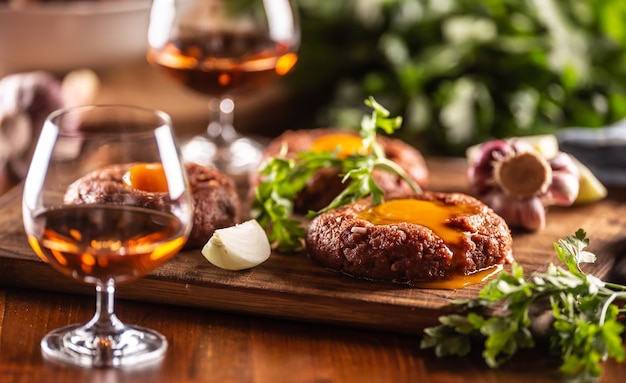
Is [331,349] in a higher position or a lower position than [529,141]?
lower

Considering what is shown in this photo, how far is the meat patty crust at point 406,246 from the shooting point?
296 centimetres

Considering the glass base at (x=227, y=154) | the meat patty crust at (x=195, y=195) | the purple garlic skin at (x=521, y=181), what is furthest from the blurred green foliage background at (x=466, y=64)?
the meat patty crust at (x=195, y=195)

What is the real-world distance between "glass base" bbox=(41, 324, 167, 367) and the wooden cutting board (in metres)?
0.25

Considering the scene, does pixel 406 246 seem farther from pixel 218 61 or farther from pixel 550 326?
pixel 218 61

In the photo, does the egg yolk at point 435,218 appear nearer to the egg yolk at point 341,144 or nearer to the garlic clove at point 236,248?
the garlic clove at point 236,248

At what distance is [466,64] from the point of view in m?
5.47

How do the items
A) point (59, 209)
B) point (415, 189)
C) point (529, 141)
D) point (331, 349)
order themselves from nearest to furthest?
point (59, 209)
point (331, 349)
point (415, 189)
point (529, 141)

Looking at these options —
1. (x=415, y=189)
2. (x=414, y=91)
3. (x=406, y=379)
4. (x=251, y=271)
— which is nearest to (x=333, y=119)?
(x=414, y=91)

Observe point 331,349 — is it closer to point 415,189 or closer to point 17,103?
point 415,189

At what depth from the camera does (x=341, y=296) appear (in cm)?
289

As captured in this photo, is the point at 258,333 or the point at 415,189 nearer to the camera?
the point at 258,333

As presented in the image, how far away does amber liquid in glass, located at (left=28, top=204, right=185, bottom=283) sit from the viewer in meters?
2.50

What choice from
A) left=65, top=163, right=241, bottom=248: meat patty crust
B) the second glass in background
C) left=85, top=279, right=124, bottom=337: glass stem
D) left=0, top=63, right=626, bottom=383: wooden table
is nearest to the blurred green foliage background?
the second glass in background

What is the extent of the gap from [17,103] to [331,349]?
2.16 m
